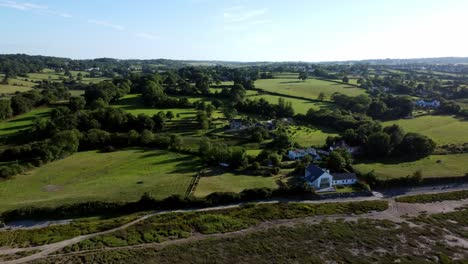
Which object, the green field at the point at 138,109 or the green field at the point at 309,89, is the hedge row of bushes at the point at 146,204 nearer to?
the green field at the point at 138,109

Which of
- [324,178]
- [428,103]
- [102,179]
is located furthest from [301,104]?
[102,179]

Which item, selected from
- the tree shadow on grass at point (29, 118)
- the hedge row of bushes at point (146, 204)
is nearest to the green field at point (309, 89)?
the tree shadow on grass at point (29, 118)

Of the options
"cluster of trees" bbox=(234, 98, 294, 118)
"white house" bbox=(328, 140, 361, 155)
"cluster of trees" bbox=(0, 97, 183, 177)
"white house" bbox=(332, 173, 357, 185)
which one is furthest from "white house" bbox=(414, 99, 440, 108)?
"cluster of trees" bbox=(0, 97, 183, 177)

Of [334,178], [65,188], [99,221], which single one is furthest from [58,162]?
[334,178]

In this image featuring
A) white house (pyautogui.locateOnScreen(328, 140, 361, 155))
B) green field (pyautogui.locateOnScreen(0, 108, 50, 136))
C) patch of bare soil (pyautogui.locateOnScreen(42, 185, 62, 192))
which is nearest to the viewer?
patch of bare soil (pyautogui.locateOnScreen(42, 185, 62, 192))

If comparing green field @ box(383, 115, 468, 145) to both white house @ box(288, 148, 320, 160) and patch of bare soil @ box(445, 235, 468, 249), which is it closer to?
white house @ box(288, 148, 320, 160)

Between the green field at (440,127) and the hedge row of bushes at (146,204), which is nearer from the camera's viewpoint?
the hedge row of bushes at (146,204)

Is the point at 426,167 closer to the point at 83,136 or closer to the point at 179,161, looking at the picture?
the point at 179,161
